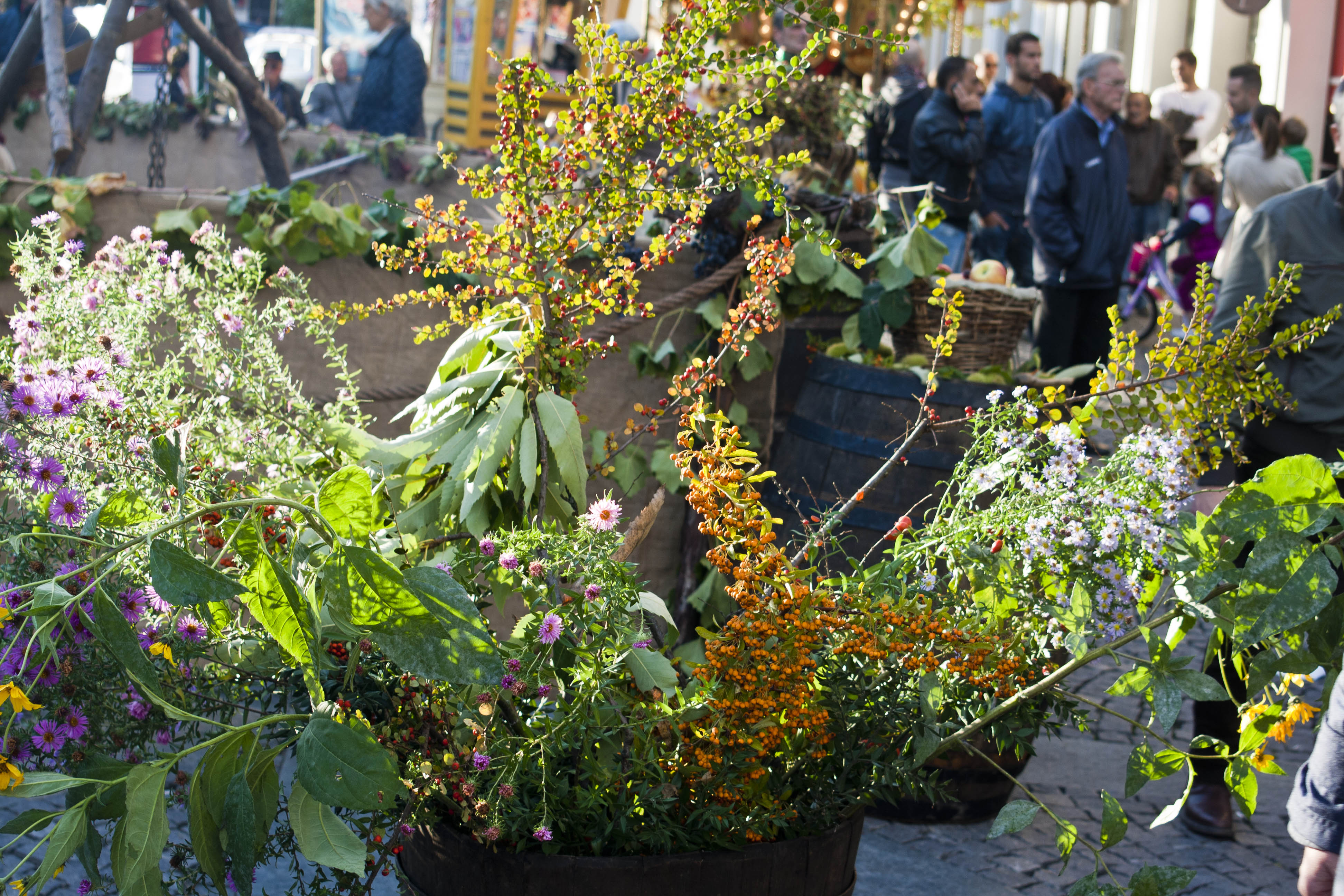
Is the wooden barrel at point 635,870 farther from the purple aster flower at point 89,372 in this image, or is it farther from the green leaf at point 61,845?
the purple aster flower at point 89,372

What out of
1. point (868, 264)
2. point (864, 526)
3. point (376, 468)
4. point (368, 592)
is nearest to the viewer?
point (368, 592)

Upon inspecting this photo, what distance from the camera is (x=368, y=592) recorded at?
1.07m

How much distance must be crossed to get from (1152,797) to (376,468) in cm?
219

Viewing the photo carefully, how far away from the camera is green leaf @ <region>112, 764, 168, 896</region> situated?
3.59ft

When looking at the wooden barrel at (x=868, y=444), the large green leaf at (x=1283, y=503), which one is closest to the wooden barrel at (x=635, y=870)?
the large green leaf at (x=1283, y=503)

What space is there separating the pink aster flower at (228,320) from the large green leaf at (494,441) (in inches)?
21.2

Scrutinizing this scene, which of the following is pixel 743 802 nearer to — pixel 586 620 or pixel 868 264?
pixel 586 620

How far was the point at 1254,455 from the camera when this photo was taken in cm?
273

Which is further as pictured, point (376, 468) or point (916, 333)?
point (916, 333)

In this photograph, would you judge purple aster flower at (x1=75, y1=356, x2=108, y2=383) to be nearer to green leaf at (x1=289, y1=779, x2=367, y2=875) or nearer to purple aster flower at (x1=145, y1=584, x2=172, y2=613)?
purple aster flower at (x1=145, y1=584, x2=172, y2=613)

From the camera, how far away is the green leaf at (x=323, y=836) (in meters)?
1.10

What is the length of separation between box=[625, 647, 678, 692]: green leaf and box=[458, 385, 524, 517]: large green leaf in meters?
0.27

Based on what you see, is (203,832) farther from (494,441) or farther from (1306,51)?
(1306,51)

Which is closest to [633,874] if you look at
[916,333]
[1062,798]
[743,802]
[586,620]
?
[743,802]
